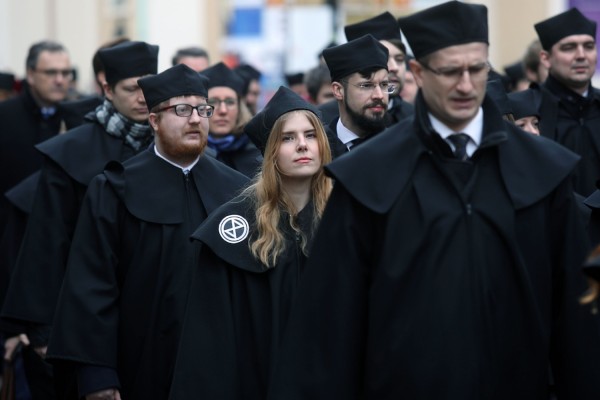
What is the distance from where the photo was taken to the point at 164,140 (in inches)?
296

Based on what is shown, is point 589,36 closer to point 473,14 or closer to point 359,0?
point 473,14

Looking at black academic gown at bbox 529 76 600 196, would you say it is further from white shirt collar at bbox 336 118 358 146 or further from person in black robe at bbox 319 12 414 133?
white shirt collar at bbox 336 118 358 146

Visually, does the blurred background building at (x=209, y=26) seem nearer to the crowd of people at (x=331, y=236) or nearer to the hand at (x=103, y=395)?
the crowd of people at (x=331, y=236)

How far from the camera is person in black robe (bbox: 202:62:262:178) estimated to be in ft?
29.5

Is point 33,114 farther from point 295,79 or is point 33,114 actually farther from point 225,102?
point 225,102

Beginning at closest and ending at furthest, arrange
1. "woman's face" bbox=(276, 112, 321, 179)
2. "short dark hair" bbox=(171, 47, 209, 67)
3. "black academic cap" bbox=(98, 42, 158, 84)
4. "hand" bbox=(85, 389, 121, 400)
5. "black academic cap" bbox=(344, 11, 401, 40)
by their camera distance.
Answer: "woman's face" bbox=(276, 112, 321, 179) < "hand" bbox=(85, 389, 121, 400) < "black academic cap" bbox=(98, 42, 158, 84) < "black academic cap" bbox=(344, 11, 401, 40) < "short dark hair" bbox=(171, 47, 209, 67)

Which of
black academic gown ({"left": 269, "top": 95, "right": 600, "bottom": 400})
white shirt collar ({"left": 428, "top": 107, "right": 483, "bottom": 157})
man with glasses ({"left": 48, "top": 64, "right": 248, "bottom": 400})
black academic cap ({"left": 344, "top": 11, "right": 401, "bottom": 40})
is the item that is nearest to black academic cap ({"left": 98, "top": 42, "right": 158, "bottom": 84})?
man with glasses ({"left": 48, "top": 64, "right": 248, "bottom": 400})

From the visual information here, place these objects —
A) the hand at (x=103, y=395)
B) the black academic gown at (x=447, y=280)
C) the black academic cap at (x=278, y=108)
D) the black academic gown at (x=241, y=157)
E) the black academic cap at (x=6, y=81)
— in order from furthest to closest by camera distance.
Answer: the black academic cap at (x=6, y=81) < the black academic gown at (x=241, y=157) < the hand at (x=103, y=395) < the black academic cap at (x=278, y=108) < the black academic gown at (x=447, y=280)

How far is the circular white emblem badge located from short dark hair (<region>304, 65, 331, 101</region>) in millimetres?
3817

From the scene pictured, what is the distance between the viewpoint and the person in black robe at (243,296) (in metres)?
6.34

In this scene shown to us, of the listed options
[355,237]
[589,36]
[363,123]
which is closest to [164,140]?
[363,123]

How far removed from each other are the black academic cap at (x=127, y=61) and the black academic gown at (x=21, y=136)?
9.60 feet

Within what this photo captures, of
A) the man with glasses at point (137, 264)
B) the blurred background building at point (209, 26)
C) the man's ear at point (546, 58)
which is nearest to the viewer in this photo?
the man with glasses at point (137, 264)

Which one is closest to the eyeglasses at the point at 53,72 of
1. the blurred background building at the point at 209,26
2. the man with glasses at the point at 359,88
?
the man with glasses at the point at 359,88
